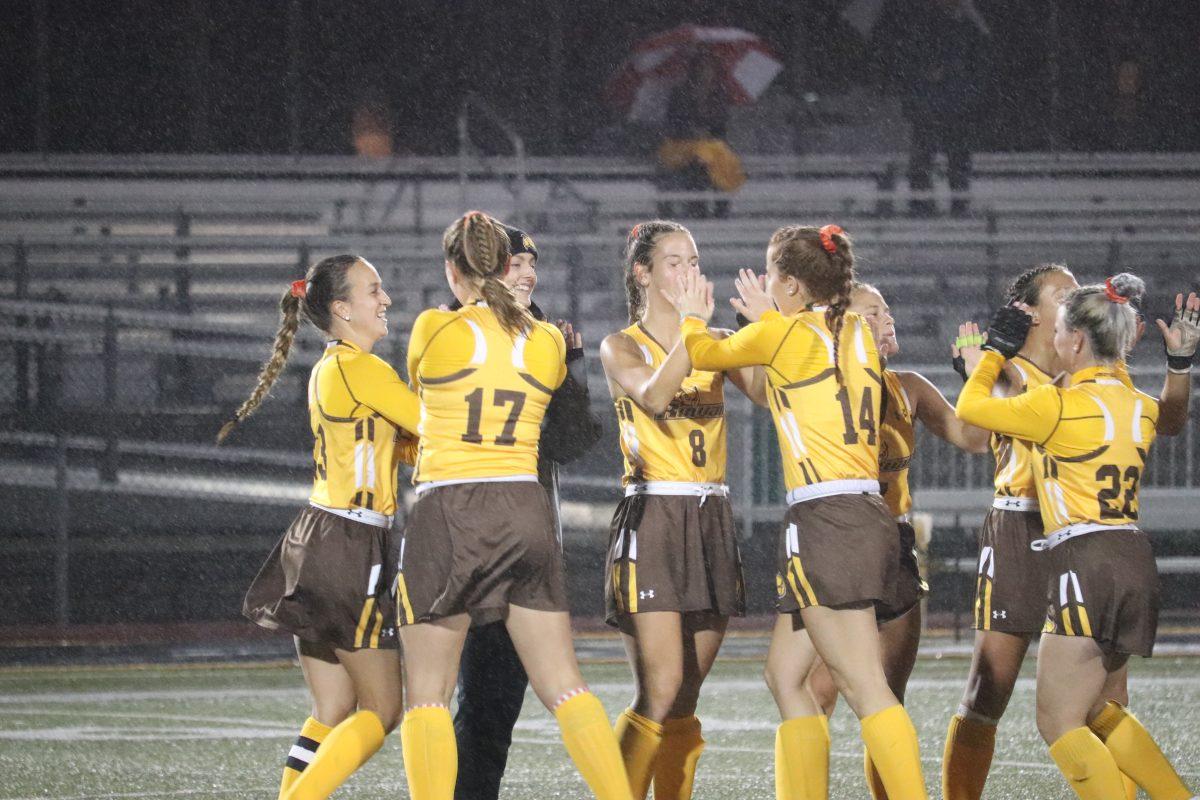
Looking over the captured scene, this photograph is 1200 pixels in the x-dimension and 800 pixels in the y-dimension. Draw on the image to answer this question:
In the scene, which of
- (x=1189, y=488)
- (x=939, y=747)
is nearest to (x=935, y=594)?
(x=1189, y=488)

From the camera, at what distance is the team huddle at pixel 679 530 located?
416cm

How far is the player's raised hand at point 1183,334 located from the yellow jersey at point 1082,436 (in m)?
0.29

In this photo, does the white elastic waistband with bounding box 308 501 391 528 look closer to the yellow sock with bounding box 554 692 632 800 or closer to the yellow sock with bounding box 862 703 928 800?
the yellow sock with bounding box 554 692 632 800

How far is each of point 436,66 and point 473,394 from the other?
1813 cm

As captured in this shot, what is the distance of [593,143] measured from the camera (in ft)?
68.6

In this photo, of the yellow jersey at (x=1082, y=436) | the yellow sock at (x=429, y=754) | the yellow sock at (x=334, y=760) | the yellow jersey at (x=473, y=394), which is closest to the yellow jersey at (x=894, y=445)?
the yellow jersey at (x=1082, y=436)

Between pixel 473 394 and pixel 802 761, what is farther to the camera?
pixel 802 761

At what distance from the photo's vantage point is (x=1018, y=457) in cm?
489

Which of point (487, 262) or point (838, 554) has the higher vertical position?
point (487, 262)

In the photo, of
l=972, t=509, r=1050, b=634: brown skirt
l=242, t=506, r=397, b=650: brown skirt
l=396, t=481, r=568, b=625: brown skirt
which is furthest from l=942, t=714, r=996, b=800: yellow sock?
l=242, t=506, r=397, b=650: brown skirt

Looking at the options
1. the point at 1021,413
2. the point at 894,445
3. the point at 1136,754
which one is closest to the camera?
the point at 1021,413

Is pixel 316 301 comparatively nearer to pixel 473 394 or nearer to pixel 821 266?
pixel 473 394

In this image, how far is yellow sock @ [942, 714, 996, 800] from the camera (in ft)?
15.6

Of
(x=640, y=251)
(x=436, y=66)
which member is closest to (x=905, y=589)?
(x=640, y=251)
